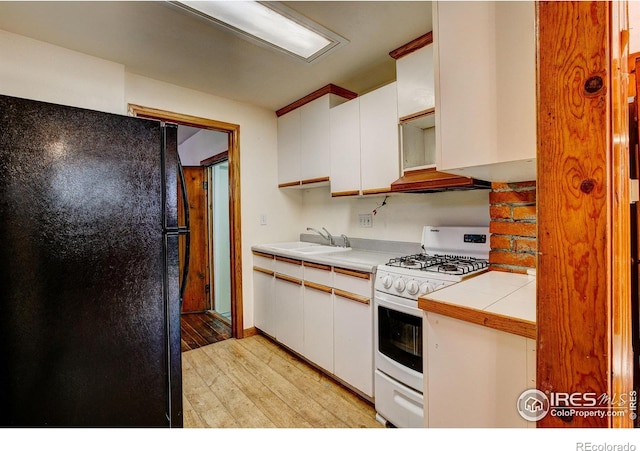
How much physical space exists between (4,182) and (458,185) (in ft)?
6.14

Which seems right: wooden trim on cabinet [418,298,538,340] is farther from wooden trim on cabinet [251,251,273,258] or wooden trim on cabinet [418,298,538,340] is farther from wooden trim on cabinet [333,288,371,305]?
wooden trim on cabinet [251,251,273,258]

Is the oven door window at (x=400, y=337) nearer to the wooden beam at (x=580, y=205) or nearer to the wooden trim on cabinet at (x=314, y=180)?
the wooden beam at (x=580, y=205)

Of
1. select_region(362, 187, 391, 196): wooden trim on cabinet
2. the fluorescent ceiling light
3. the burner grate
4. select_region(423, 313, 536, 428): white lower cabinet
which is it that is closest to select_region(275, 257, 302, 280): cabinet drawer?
select_region(362, 187, 391, 196): wooden trim on cabinet

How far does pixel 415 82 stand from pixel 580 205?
149cm

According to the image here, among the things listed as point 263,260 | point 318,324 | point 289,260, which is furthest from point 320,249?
point 318,324

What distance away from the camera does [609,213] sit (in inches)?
23.2

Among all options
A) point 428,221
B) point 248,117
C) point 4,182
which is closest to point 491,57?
point 428,221

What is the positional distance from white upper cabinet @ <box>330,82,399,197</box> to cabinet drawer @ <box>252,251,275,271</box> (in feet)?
2.83

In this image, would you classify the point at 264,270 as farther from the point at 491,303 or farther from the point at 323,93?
the point at 491,303

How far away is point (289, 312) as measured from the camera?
2.49 metres

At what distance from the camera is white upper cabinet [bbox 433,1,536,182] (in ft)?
3.13

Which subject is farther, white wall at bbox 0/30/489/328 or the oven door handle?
white wall at bbox 0/30/489/328

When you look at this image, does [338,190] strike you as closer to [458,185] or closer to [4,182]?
[458,185]
